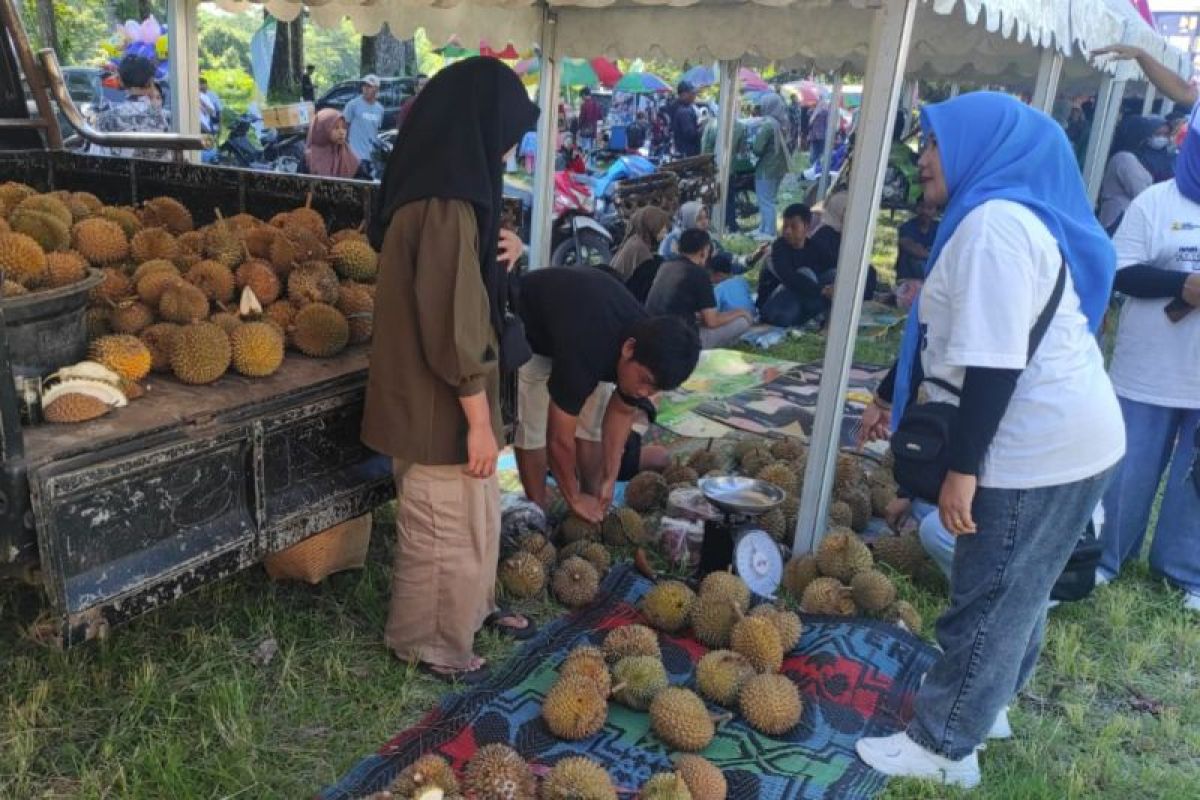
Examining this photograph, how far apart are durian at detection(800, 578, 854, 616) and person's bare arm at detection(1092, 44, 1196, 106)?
14.4 ft

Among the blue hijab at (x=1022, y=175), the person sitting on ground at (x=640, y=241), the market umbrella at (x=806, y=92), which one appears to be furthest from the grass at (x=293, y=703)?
the market umbrella at (x=806, y=92)

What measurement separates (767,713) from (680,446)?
2.73 metres

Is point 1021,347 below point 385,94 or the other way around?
below

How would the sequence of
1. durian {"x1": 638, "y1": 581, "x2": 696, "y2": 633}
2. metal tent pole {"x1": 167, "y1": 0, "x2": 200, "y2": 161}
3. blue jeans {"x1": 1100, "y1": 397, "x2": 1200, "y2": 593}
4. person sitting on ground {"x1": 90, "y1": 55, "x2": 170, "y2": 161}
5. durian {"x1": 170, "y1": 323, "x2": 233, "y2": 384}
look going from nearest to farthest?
durian {"x1": 170, "y1": 323, "x2": 233, "y2": 384} → durian {"x1": 638, "y1": 581, "x2": 696, "y2": 633} → blue jeans {"x1": 1100, "y1": 397, "x2": 1200, "y2": 593} → metal tent pole {"x1": 167, "y1": 0, "x2": 200, "y2": 161} → person sitting on ground {"x1": 90, "y1": 55, "x2": 170, "y2": 161}

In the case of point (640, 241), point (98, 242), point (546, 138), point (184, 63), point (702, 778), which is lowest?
point (702, 778)

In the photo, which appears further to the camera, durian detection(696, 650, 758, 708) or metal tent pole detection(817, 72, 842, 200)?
metal tent pole detection(817, 72, 842, 200)

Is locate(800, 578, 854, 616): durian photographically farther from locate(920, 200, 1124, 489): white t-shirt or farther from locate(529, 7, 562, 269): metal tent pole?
locate(529, 7, 562, 269): metal tent pole

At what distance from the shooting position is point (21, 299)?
2135 millimetres

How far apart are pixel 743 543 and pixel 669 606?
16.4 inches

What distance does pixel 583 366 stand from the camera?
11.7 feet

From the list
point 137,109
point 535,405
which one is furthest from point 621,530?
point 137,109

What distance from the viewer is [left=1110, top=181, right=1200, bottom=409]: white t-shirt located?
3.69 meters

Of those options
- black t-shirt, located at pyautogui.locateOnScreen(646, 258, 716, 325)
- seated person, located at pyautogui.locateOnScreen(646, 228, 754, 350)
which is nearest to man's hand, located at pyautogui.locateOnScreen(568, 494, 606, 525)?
seated person, located at pyautogui.locateOnScreen(646, 228, 754, 350)

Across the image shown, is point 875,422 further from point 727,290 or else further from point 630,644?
point 727,290
